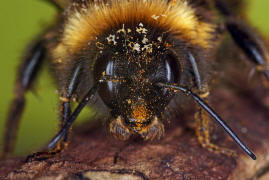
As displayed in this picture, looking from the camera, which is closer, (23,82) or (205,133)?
(205,133)

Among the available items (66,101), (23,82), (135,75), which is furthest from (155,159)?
(23,82)

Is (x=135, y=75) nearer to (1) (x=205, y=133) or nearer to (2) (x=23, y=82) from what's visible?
(1) (x=205, y=133)

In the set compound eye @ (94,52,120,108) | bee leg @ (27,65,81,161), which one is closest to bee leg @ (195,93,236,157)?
compound eye @ (94,52,120,108)

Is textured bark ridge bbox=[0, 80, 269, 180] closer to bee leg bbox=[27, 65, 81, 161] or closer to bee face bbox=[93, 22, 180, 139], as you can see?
bee leg bbox=[27, 65, 81, 161]

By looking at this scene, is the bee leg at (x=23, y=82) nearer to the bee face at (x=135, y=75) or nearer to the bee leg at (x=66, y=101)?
the bee leg at (x=66, y=101)

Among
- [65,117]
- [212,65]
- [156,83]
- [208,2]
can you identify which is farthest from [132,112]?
[208,2]

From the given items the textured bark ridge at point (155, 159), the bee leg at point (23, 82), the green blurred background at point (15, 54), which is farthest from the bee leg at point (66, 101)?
the green blurred background at point (15, 54)
